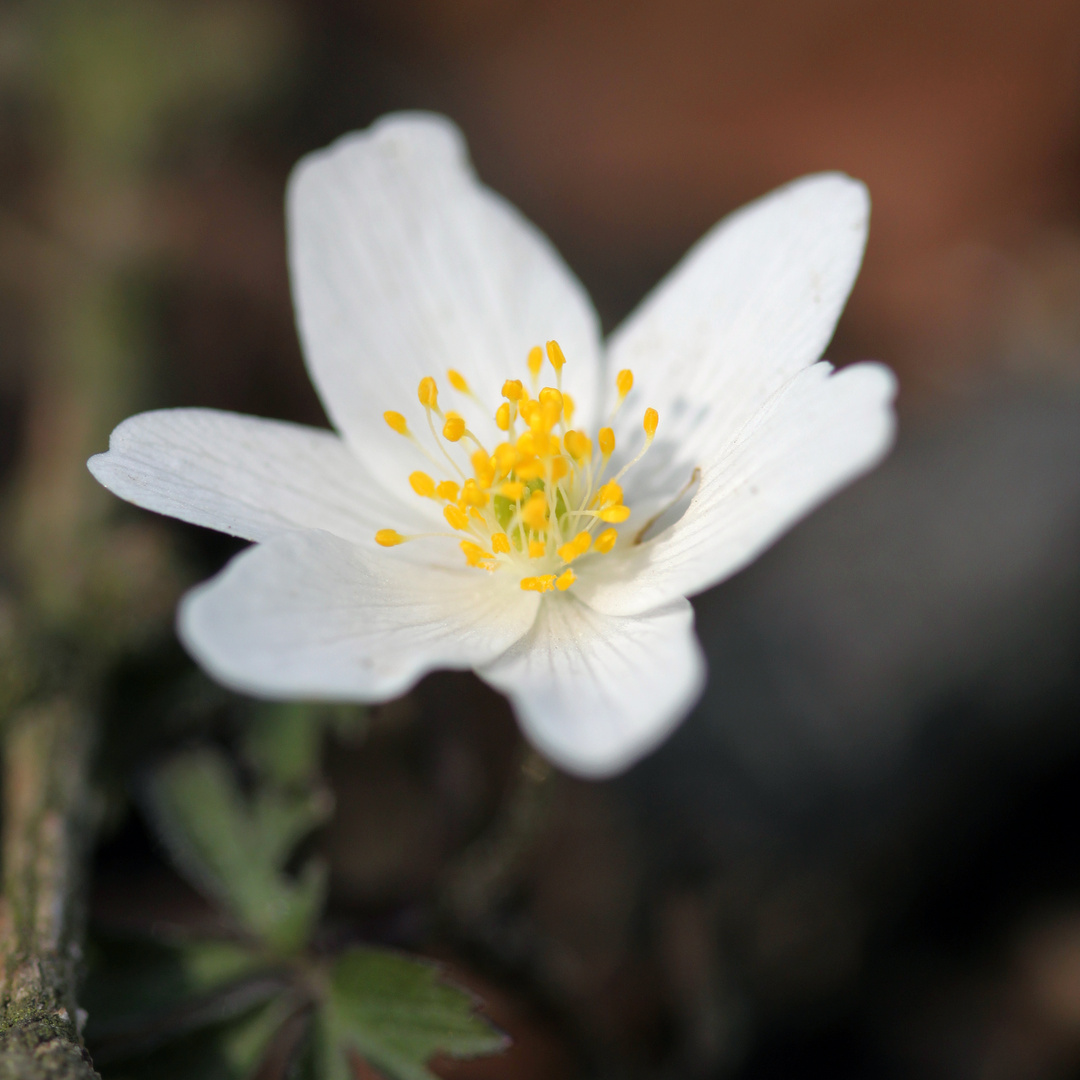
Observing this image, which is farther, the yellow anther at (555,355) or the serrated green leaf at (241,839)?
the yellow anther at (555,355)

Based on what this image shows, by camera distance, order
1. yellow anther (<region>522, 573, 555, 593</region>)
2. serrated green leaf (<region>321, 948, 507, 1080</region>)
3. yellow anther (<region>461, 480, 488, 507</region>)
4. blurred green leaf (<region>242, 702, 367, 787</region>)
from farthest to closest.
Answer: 1. blurred green leaf (<region>242, 702, 367, 787</region>)
2. yellow anther (<region>461, 480, 488, 507</region>)
3. yellow anther (<region>522, 573, 555, 593</region>)
4. serrated green leaf (<region>321, 948, 507, 1080</region>)

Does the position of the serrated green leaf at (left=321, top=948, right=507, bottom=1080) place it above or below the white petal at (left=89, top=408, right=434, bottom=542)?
below

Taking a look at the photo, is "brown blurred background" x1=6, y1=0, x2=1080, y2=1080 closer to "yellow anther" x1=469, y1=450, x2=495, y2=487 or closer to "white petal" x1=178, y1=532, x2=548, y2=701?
"white petal" x1=178, y1=532, x2=548, y2=701

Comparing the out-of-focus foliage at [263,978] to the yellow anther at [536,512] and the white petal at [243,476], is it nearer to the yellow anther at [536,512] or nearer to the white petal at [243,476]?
the white petal at [243,476]

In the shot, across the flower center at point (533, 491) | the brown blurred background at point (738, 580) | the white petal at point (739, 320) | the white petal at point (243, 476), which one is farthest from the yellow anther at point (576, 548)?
the brown blurred background at point (738, 580)

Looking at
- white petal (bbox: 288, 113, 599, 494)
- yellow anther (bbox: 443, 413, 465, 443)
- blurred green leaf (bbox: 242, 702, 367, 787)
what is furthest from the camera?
white petal (bbox: 288, 113, 599, 494)

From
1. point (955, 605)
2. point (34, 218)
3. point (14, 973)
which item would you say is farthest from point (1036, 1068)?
point (34, 218)

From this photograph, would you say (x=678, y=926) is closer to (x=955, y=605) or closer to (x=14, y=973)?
(x=955, y=605)

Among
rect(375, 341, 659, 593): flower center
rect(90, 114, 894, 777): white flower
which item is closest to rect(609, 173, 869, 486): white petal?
rect(90, 114, 894, 777): white flower
